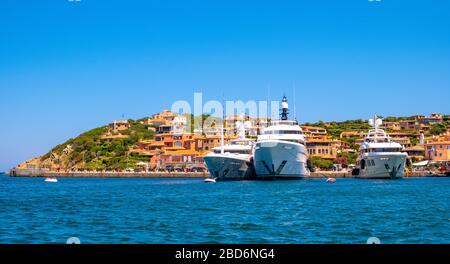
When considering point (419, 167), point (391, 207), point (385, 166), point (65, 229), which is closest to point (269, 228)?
point (65, 229)

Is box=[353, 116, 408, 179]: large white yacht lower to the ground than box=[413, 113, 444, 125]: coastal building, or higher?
lower

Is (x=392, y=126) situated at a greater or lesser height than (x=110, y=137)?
greater

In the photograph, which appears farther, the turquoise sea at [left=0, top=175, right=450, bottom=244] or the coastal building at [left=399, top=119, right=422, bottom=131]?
the coastal building at [left=399, top=119, right=422, bottom=131]

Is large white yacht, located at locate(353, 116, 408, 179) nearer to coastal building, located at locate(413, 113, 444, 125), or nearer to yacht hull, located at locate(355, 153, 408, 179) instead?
yacht hull, located at locate(355, 153, 408, 179)

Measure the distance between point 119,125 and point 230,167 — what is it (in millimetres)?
84377

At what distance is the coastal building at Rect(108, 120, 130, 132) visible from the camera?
15125 centimetres

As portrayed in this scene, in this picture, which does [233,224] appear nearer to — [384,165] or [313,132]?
[384,165]

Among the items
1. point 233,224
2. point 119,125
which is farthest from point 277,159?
point 119,125

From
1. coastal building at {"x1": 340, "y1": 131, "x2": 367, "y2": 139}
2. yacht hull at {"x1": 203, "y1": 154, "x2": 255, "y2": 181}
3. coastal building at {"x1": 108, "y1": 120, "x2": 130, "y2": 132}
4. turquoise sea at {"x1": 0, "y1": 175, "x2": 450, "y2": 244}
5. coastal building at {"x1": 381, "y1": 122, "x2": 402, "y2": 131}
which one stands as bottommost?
turquoise sea at {"x1": 0, "y1": 175, "x2": 450, "y2": 244}

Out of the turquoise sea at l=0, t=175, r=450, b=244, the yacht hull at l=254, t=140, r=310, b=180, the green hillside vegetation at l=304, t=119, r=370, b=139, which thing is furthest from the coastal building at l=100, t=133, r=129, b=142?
the turquoise sea at l=0, t=175, r=450, b=244

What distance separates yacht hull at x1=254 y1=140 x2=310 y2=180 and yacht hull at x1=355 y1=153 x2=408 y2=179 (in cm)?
1157

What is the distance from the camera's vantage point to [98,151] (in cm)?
13412
